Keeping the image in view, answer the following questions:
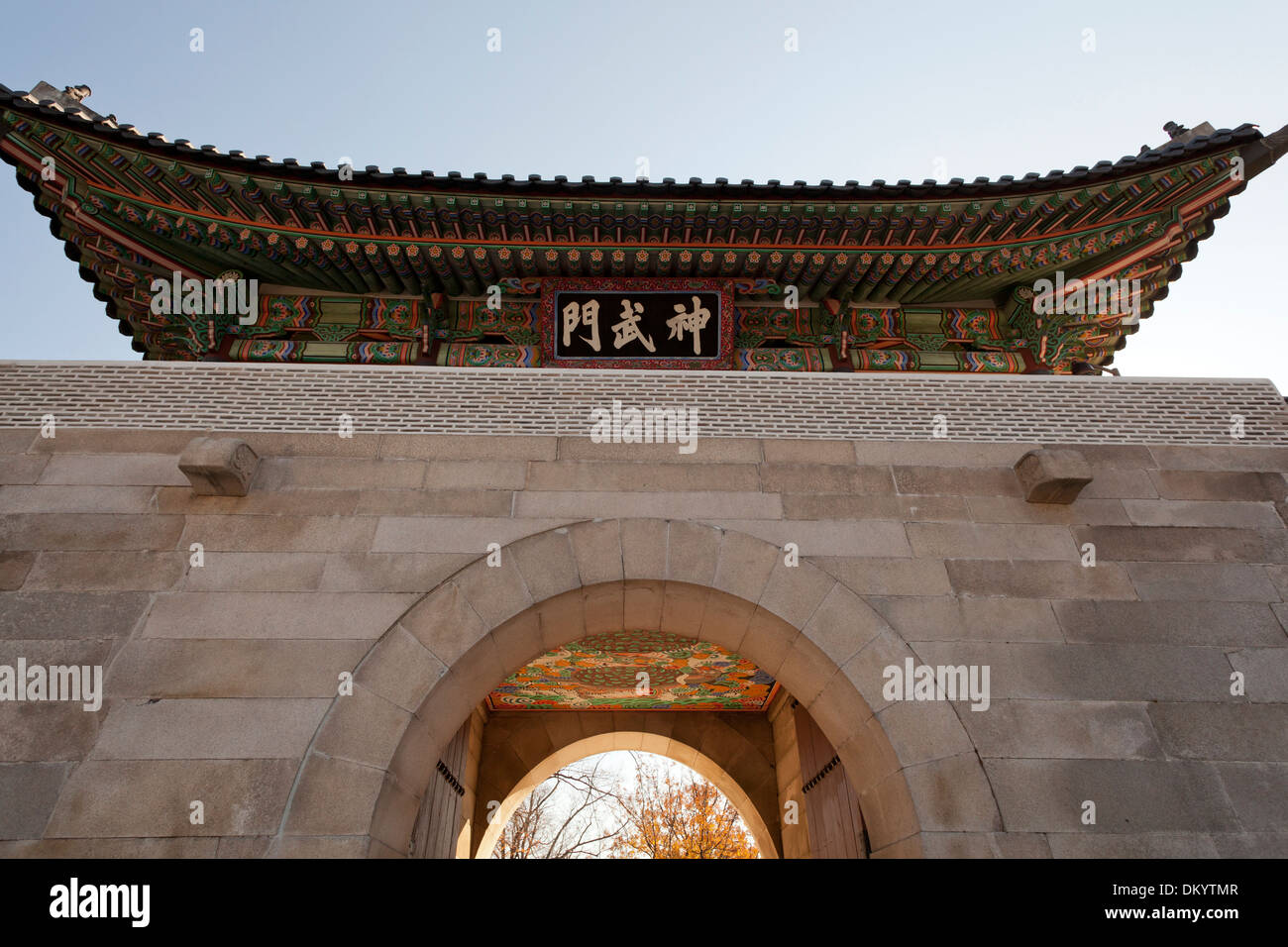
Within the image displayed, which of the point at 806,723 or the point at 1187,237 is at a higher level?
the point at 1187,237

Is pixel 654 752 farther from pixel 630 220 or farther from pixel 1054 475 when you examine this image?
pixel 630 220

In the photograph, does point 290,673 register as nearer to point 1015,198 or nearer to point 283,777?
point 283,777

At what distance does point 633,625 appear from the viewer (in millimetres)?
4395

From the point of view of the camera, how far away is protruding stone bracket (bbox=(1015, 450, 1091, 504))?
4117 millimetres

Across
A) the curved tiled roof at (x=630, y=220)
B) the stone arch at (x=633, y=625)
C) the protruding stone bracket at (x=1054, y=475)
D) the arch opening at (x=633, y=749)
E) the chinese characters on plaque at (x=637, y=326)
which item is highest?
the curved tiled roof at (x=630, y=220)

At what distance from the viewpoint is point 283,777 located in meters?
3.32

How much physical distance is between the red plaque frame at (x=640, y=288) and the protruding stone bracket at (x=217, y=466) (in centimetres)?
235

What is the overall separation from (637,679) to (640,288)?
3.84 metres

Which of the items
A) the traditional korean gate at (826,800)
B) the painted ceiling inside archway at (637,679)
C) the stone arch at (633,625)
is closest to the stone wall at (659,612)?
the stone arch at (633,625)

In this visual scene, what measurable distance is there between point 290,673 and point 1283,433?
→ 6.23 metres

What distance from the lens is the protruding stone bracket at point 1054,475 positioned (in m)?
4.12

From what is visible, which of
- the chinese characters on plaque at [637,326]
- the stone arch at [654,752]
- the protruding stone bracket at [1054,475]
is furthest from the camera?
the stone arch at [654,752]

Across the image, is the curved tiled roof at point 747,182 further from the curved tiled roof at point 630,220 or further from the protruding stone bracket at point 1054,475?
the protruding stone bracket at point 1054,475
